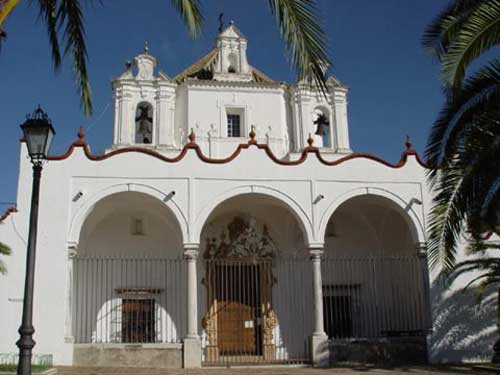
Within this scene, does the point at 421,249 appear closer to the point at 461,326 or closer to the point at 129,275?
the point at 461,326

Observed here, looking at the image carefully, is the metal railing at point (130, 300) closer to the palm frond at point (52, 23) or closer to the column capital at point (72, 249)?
the column capital at point (72, 249)

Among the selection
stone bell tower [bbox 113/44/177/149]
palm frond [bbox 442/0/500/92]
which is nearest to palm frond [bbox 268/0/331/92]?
palm frond [bbox 442/0/500/92]

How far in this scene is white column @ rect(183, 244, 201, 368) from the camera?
53.7 feet

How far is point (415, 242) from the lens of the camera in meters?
18.5

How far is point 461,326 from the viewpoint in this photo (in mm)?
18016

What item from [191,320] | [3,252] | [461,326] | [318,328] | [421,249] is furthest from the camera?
[421,249]

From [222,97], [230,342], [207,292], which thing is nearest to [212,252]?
[207,292]

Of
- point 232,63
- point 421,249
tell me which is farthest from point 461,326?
point 232,63

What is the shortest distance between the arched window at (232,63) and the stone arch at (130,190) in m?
8.57

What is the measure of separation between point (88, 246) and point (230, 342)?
524cm

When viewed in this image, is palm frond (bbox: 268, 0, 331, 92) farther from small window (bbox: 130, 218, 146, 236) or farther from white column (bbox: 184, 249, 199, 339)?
small window (bbox: 130, 218, 146, 236)

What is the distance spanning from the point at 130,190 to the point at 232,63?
9257 mm

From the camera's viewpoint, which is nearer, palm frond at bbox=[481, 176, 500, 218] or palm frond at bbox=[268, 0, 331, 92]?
palm frond at bbox=[268, 0, 331, 92]

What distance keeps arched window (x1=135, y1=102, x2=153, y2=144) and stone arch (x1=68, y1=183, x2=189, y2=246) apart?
647cm
